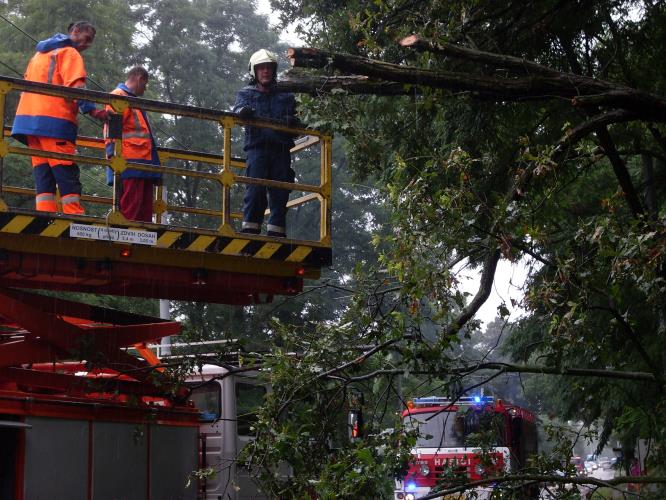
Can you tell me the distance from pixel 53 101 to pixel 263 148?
1843mm

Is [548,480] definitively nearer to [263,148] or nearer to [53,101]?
[263,148]

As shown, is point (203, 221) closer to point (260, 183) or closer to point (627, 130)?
point (627, 130)

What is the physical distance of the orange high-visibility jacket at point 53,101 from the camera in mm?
8266

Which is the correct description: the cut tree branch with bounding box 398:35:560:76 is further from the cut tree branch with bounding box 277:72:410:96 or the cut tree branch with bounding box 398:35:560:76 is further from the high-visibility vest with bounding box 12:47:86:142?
the high-visibility vest with bounding box 12:47:86:142

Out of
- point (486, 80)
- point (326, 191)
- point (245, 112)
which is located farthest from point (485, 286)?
point (245, 112)

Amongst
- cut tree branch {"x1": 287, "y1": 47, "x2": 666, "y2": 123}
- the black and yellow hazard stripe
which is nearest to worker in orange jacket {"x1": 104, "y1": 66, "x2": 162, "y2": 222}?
the black and yellow hazard stripe

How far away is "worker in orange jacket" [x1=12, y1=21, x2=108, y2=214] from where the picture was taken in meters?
8.27

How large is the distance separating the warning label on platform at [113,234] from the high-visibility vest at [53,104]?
970 millimetres

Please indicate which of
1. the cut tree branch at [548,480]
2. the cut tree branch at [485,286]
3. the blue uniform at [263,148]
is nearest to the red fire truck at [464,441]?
the cut tree branch at [548,480]

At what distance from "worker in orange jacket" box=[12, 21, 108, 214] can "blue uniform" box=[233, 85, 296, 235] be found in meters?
1.39

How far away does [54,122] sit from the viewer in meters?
8.27

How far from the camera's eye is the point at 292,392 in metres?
7.24

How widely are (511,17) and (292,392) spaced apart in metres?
4.32

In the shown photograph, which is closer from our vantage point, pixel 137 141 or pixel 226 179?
pixel 226 179
